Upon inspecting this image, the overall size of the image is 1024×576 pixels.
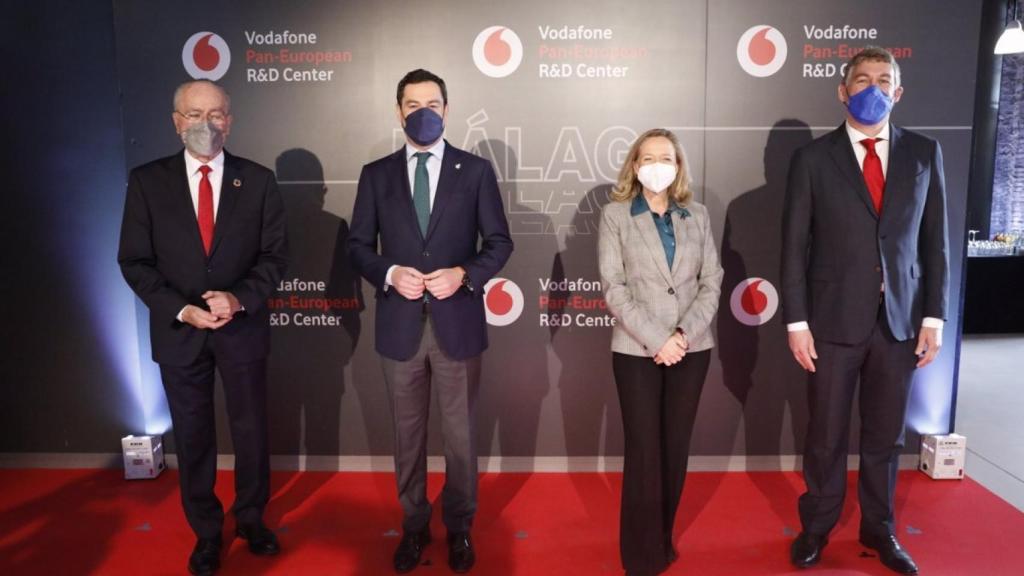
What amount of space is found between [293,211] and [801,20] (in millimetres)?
2783

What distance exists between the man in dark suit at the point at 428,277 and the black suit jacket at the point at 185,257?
1.45ft

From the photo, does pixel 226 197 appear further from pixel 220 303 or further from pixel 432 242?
pixel 432 242

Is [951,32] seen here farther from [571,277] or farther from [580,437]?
[580,437]

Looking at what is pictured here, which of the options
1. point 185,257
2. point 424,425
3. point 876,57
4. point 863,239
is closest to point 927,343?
point 863,239

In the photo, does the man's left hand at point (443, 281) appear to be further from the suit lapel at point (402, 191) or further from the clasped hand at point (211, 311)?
the clasped hand at point (211, 311)

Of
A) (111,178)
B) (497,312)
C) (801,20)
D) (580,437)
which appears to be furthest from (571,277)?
(111,178)

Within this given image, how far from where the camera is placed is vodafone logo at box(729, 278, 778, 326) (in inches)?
139

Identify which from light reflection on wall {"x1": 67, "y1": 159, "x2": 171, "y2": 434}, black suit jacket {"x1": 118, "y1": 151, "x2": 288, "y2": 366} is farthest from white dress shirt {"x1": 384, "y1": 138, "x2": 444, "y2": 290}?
light reflection on wall {"x1": 67, "y1": 159, "x2": 171, "y2": 434}

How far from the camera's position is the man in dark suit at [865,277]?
2527mm

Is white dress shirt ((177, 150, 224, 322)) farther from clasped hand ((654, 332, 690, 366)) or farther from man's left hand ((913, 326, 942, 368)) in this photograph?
man's left hand ((913, 326, 942, 368))

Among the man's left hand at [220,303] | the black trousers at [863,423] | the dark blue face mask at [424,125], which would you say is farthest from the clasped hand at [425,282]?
the black trousers at [863,423]

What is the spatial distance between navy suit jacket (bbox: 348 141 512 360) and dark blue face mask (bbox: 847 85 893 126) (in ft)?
4.66

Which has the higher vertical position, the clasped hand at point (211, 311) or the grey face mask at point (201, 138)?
the grey face mask at point (201, 138)

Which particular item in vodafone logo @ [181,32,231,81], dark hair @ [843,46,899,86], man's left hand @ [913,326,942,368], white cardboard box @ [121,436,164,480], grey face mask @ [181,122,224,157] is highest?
vodafone logo @ [181,32,231,81]
